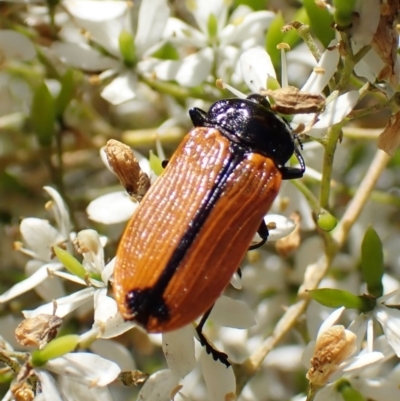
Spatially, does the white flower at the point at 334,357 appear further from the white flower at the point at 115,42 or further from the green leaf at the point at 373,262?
the white flower at the point at 115,42

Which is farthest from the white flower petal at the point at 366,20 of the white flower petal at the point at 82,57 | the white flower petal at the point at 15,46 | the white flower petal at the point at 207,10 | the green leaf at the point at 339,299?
the white flower petal at the point at 15,46

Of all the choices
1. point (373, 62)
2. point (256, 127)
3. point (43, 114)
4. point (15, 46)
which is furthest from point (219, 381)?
point (15, 46)

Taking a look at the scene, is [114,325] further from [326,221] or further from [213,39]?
[213,39]

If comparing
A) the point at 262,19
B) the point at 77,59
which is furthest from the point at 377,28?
the point at 77,59

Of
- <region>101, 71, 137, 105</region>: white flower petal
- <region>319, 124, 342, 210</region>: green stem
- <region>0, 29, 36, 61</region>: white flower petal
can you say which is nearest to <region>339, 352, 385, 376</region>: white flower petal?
<region>319, 124, 342, 210</region>: green stem

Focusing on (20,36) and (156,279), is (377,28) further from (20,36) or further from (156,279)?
(20,36)

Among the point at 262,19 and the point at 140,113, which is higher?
the point at 262,19
